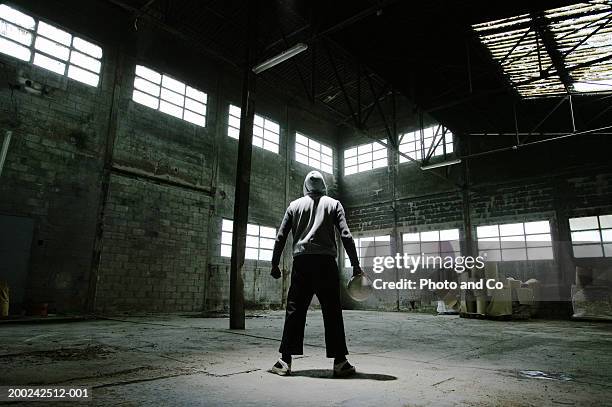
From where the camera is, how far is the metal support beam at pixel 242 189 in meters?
5.63

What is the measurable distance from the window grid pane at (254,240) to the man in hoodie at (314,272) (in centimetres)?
825

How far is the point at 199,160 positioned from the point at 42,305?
201 inches

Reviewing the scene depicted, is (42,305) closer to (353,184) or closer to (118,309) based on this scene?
(118,309)

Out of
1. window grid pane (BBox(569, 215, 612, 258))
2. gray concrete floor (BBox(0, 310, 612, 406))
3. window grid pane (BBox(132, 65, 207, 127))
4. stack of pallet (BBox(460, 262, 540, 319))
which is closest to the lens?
gray concrete floor (BBox(0, 310, 612, 406))

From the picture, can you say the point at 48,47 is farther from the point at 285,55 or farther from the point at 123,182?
the point at 285,55

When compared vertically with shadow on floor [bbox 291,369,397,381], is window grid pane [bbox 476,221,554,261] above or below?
above

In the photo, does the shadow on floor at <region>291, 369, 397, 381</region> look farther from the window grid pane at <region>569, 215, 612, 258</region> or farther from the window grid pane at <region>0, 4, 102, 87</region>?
the window grid pane at <region>569, 215, 612, 258</region>

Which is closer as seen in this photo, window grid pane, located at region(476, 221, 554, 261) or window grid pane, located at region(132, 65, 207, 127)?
window grid pane, located at region(132, 65, 207, 127)

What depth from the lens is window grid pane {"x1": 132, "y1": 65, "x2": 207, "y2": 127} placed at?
31.6 ft

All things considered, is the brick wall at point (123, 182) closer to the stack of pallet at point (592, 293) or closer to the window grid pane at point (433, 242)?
the window grid pane at point (433, 242)

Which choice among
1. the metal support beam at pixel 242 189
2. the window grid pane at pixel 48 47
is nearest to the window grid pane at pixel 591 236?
the metal support beam at pixel 242 189

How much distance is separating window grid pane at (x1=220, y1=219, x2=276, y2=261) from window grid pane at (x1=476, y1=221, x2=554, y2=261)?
258 inches

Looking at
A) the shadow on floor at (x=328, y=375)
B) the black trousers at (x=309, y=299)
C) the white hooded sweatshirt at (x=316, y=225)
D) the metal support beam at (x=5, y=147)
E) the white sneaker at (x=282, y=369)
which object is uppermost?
the metal support beam at (x=5, y=147)

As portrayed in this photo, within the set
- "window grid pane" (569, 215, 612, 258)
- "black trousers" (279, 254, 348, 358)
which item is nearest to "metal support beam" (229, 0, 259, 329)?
"black trousers" (279, 254, 348, 358)
